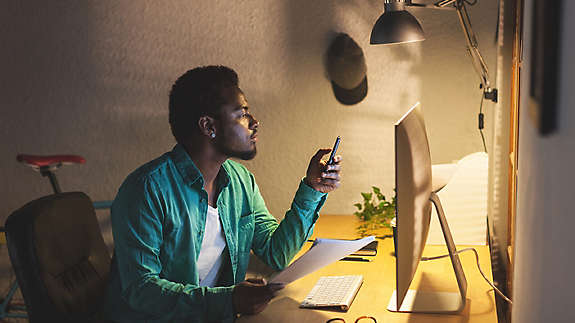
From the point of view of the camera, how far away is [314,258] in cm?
128

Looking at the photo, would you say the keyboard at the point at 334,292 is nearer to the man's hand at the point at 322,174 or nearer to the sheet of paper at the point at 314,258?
the sheet of paper at the point at 314,258

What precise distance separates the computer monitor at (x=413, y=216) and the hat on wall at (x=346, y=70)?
1.08 m

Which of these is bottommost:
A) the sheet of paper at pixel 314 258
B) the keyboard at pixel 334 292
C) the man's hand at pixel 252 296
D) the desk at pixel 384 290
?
the desk at pixel 384 290

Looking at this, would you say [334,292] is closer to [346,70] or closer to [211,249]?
[211,249]

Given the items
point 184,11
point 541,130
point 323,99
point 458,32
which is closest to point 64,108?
point 184,11

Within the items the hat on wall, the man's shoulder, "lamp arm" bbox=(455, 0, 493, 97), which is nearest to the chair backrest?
the man's shoulder

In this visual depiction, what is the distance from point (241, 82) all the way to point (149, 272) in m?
1.30

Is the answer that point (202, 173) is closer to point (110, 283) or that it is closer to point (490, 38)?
point (110, 283)

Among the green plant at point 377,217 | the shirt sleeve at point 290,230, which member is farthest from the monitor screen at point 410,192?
the green plant at point 377,217

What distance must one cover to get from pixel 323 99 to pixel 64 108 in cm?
118

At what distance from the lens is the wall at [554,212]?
50 cm

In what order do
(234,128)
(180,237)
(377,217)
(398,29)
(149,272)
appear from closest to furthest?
(149,272) < (180,237) < (234,128) < (398,29) < (377,217)

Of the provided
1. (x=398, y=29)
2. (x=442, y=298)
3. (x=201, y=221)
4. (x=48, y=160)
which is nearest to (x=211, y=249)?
(x=201, y=221)

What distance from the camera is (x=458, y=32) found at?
236cm
